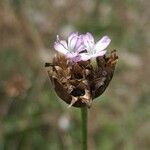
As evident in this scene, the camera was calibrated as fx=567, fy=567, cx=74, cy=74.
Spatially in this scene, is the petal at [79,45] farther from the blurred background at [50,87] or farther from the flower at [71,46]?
the blurred background at [50,87]

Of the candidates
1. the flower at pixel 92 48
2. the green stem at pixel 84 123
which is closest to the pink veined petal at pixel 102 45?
the flower at pixel 92 48

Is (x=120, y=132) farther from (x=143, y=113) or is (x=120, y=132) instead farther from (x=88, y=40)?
(x=88, y=40)

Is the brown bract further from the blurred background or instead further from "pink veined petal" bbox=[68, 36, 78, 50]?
the blurred background

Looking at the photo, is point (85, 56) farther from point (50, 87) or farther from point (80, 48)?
point (50, 87)

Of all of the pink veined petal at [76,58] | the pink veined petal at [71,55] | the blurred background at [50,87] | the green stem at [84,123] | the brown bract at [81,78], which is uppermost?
the blurred background at [50,87]

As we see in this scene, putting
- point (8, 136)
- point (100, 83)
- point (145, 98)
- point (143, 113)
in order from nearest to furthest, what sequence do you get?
1. point (100, 83)
2. point (8, 136)
3. point (143, 113)
4. point (145, 98)

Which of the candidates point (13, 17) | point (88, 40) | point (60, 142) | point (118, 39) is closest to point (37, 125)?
point (60, 142)
